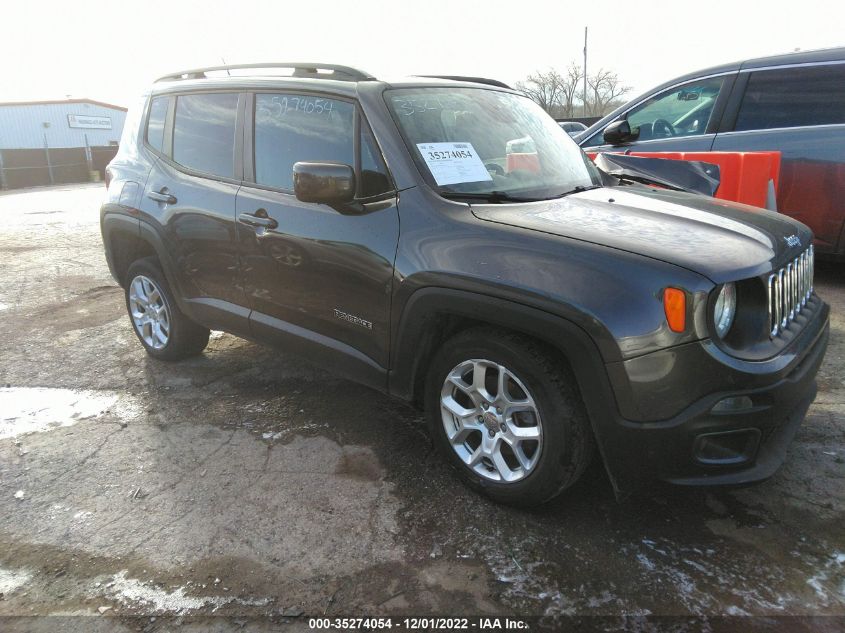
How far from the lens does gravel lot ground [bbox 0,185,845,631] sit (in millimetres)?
2350

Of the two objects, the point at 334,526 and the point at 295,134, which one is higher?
the point at 295,134

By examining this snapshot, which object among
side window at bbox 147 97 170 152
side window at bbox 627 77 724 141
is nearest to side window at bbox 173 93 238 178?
side window at bbox 147 97 170 152

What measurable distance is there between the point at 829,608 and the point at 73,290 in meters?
6.90

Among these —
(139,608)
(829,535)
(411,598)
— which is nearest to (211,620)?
(139,608)

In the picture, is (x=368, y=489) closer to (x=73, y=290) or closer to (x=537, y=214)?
(x=537, y=214)

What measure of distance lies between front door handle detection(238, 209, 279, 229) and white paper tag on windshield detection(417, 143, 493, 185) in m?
0.89

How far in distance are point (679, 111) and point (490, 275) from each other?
4703mm

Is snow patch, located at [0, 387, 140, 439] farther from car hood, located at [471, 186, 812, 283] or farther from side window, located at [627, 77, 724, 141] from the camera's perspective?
side window, located at [627, 77, 724, 141]

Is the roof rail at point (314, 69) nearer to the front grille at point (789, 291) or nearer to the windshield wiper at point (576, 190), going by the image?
the windshield wiper at point (576, 190)

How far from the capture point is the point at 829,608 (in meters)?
2.22

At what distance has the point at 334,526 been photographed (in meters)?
2.79

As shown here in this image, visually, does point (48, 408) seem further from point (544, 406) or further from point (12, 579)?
point (544, 406)

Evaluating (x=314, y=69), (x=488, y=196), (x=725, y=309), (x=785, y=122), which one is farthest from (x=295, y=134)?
(x=785, y=122)

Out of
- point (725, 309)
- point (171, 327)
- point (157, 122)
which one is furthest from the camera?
point (171, 327)
